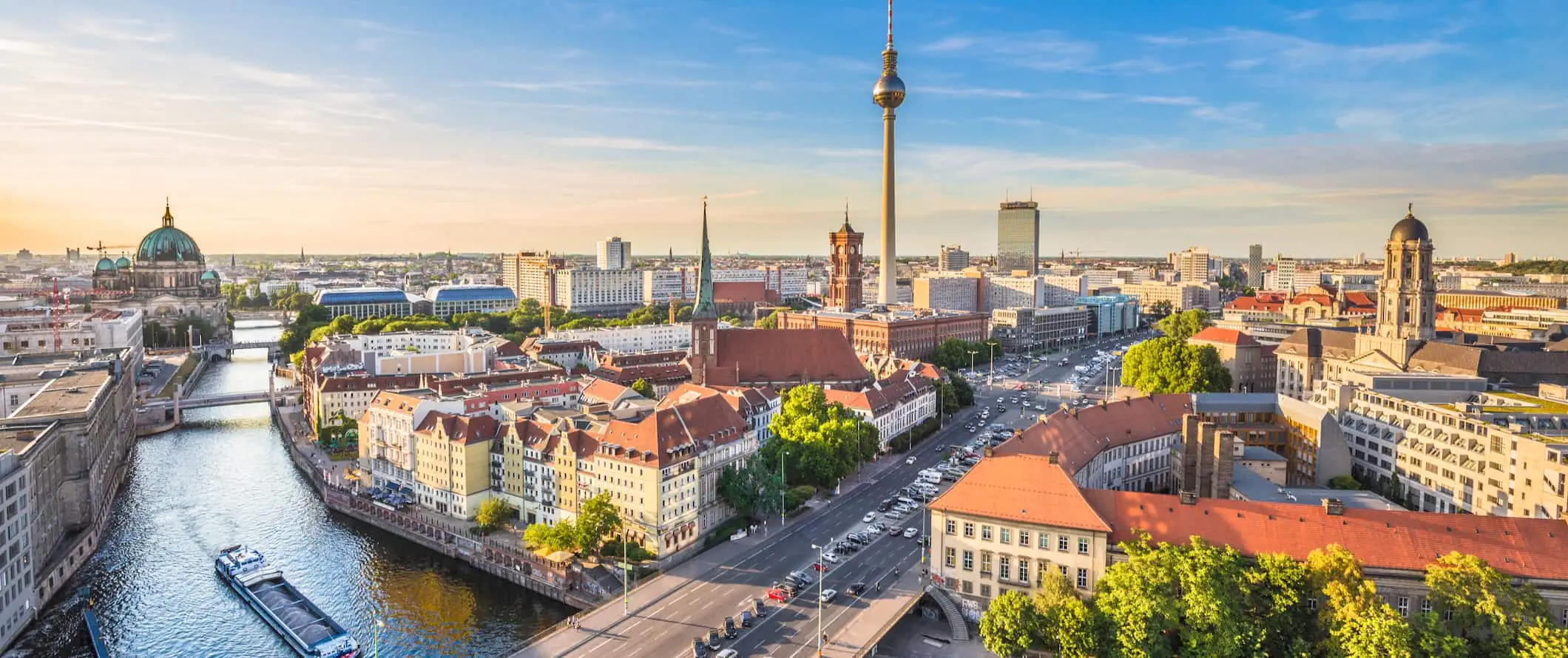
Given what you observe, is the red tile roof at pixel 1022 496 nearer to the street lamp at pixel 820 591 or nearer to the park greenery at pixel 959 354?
the street lamp at pixel 820 591

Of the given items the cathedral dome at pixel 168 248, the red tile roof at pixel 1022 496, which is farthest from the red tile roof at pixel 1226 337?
the cathedral dome at pixel 168 248

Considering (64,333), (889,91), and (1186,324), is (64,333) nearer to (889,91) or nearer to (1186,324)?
(889,91)

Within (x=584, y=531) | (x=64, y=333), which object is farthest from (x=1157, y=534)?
(x=64, y=333)

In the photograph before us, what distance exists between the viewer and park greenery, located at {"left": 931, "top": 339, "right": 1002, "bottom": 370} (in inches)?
5108

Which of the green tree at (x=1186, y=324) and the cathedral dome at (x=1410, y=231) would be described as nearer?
the cathedral dome at (x=1410, y=231)

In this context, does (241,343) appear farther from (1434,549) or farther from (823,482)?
(1434,549)

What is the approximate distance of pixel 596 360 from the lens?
11969 centimetres

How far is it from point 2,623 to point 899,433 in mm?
61092

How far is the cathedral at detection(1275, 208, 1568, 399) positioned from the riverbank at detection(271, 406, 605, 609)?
213 feet

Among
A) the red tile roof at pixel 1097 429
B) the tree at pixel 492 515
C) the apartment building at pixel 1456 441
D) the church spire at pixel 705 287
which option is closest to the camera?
the apartment building at pixel 1456 441

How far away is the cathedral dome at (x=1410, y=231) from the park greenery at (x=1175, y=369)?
20437 millimetres

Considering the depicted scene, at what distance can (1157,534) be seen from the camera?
3953cm

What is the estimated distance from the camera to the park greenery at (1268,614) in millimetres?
32500

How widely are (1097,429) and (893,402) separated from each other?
2284cm
